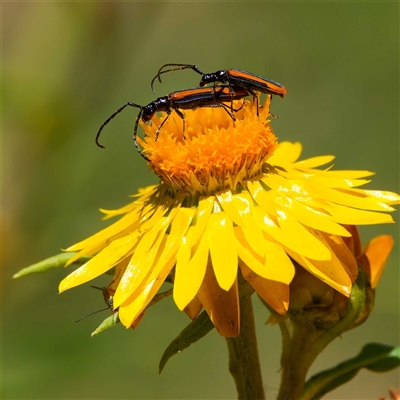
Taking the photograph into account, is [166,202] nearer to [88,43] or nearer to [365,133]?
[88,43]

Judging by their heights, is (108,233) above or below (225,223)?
below

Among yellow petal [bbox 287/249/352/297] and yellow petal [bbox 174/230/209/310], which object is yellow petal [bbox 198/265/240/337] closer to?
yellow petal [bbox 174/230/209/310]

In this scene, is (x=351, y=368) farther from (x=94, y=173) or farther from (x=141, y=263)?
(x=94, y=173)

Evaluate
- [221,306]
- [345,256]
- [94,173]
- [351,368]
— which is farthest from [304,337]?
[94,173]

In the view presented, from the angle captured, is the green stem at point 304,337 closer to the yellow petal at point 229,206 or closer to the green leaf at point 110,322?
the yellow petal at point 229,206

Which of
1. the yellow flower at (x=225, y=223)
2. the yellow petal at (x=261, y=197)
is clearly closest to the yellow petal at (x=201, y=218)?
the yellow flower at (x=225, y=223)

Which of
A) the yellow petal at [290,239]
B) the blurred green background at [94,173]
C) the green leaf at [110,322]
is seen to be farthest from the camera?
the blurred green background at [94,173]
